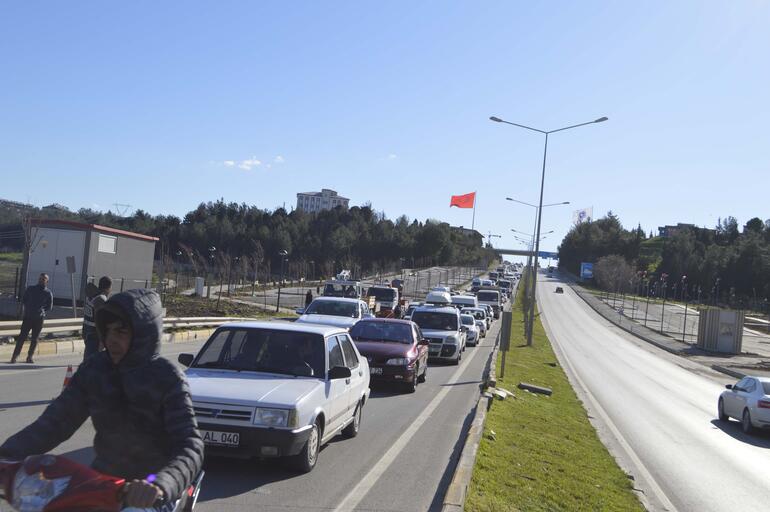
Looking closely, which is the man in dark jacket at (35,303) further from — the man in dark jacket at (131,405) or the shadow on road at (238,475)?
the man in dark jacket at (131,405)

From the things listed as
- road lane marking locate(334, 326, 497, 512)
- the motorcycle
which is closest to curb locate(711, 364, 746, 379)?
road lane marking locate(334, 326, 497, 512)

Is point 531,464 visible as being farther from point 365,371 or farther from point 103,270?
point 103,270

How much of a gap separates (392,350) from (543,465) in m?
6.73

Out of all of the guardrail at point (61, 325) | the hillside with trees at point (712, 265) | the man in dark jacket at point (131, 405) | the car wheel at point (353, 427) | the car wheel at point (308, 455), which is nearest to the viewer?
the man in dark jacket at point (131, 405)

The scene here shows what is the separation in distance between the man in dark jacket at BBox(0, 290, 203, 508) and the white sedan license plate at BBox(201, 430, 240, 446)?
13.2 feet

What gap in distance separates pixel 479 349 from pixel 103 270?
53.8ft

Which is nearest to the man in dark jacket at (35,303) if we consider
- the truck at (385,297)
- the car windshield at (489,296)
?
the truck at (385,297)

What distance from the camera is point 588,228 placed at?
196625 millimetres

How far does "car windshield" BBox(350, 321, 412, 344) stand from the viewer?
57.2 ft

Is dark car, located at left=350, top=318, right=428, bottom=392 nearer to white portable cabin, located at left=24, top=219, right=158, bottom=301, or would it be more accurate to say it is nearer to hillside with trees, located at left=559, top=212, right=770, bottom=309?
white portable cabin, located at left=24, top=219, right=158, bottom=301

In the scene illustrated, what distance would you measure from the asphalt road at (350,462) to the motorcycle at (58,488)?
3.78 m

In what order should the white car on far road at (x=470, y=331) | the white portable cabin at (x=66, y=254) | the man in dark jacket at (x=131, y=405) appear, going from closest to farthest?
the man in dark jacket at (x=131, y=405) → the white portable cabin at (x=66, y=254) → the white car on far road at (x=470, y=331)

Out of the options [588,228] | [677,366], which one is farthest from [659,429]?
[588,228]

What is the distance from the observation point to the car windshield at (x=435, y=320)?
2500 cm
